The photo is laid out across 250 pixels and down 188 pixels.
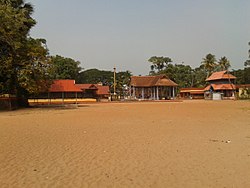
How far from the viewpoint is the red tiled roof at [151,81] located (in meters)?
64.6

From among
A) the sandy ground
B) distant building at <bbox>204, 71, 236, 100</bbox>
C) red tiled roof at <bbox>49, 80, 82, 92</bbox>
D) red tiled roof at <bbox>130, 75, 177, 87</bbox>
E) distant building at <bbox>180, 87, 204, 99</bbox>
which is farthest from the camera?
distant building at <bbox>180, 87, 204, 99</bbox>

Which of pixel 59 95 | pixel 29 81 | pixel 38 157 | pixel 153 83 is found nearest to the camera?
pixel 38 157

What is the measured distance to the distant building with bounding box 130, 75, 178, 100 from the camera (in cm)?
6506

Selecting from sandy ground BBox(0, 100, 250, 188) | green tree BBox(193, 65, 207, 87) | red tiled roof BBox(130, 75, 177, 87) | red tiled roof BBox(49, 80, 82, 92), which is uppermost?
green tree BBox(193, 65, 207, 87)

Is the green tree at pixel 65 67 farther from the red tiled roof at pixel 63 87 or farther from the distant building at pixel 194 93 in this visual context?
the distant building at pixel 194 93

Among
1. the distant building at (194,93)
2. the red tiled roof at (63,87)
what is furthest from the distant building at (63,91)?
the distant building at (194,93)

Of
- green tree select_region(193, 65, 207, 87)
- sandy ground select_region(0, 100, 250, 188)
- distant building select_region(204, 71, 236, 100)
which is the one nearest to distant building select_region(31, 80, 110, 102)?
distant building select_region(204, 71, 236, 100)

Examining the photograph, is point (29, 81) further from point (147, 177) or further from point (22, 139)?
point (147, 177)

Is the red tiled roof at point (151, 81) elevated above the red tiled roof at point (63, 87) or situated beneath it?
elevated above

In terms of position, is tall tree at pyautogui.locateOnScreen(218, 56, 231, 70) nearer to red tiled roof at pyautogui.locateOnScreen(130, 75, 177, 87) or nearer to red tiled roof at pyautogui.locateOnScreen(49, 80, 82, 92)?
red tiled roof at pyautogui.locateOnScreen(130, 75, 177, 87)

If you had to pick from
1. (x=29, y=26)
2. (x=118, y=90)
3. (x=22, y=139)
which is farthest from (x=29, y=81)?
(x=118, y=90)

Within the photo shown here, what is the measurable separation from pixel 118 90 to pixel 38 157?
6748cm

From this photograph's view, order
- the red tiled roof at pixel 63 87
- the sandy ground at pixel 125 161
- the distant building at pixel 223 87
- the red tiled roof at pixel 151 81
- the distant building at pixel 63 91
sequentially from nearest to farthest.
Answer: the sandy ground at pixel 125 161, the distant building at pixel 63 91, the red tiled roof at pixel 63 87, the red tiled roof at pixel 151 81, the distant building at pixel 223 87

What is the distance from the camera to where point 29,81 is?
88.7ft
